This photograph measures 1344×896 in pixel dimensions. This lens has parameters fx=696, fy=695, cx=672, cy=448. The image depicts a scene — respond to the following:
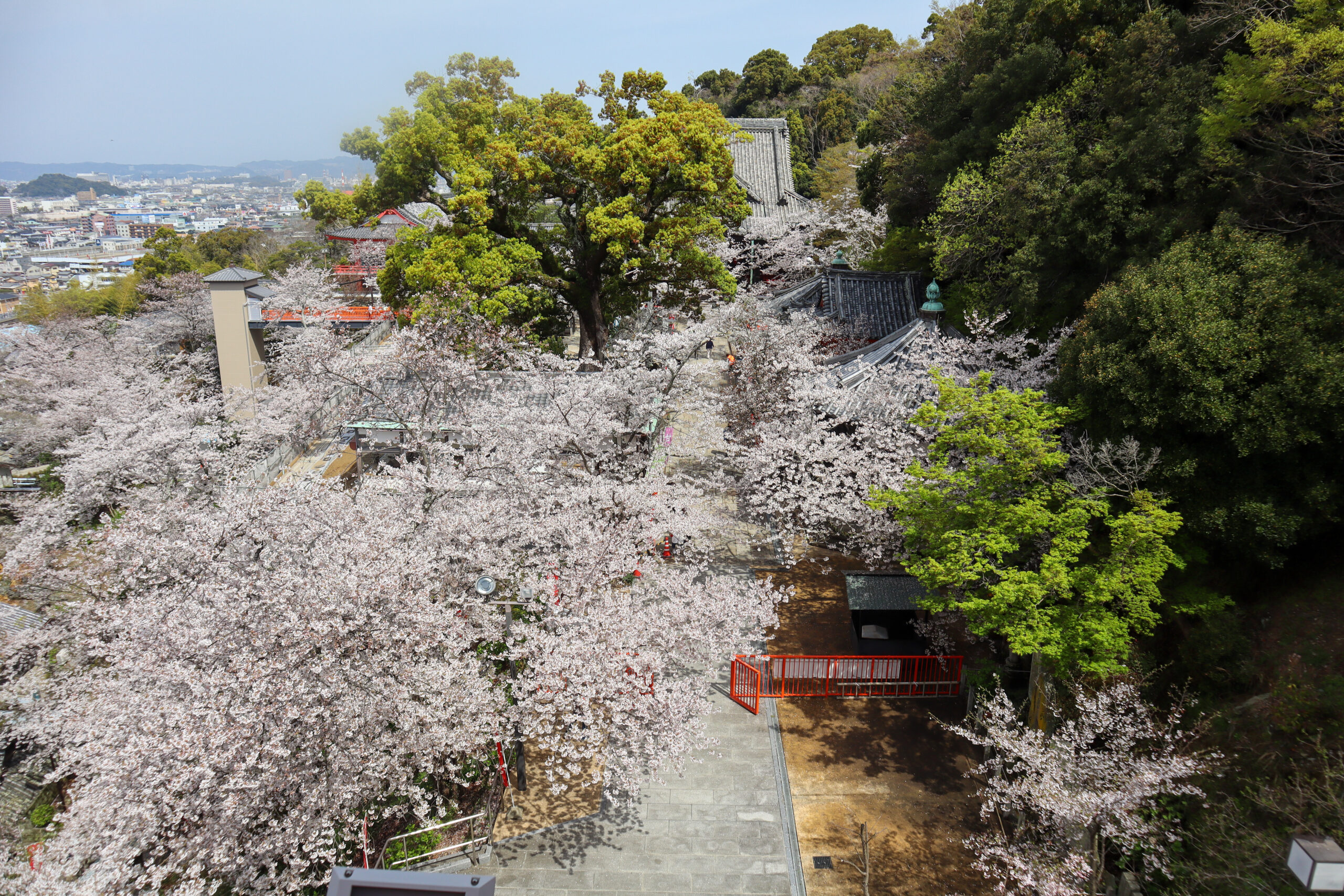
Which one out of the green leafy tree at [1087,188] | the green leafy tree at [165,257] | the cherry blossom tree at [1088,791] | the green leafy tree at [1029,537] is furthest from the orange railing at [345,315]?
the cherry blossom tree at [1088,791]

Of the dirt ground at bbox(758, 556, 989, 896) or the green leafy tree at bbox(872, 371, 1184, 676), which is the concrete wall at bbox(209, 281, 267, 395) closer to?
the dirt ground at bbox(758, 556, 989, 896)

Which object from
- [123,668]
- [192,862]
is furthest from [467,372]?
[192,862]

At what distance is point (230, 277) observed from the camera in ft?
A: 88.2

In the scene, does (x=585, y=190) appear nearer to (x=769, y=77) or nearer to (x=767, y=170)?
(x=767, y=170)

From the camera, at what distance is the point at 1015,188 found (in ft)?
55.9

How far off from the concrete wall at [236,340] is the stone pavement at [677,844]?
76.7 ft

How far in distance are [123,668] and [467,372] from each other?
9424mm

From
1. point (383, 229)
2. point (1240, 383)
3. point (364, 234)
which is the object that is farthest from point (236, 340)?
point (1240, 383)

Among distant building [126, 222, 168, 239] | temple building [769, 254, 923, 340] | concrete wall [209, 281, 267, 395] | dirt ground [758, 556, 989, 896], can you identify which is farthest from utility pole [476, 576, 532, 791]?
distant building [126, 222, 168, 239]

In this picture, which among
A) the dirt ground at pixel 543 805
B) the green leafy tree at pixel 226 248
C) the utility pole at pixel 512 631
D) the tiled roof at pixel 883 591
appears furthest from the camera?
the green leafy tree at pixel 226 248

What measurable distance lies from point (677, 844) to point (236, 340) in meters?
26.3

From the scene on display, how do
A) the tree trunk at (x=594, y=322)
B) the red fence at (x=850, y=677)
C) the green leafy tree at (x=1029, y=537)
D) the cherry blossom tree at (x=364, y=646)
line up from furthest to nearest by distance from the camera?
the tree trunk at (x=594, y=322), the red fence at (x=850, y=677), the green leafy tree at (x=1029, y=537), the cherry blossom tree at (x=364, y=646)

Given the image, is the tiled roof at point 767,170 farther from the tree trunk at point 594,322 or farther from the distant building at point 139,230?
the distant building at point 139,230

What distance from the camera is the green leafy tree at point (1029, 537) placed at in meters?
9.66
